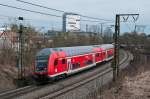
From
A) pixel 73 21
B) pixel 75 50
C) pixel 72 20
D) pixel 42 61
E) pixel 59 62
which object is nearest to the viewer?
pixel 42 61

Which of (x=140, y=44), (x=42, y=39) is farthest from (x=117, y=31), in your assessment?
(x=140, y=44)

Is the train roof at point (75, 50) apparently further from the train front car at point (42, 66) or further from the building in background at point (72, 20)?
the building in background at point (72, 20)

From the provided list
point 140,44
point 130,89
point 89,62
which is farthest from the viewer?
point 140,44

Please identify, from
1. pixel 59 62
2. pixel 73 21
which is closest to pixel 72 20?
pixel 73 21

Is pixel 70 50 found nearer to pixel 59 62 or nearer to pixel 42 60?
pixel 59 62

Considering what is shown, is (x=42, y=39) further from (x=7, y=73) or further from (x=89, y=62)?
(x=7, y=73)

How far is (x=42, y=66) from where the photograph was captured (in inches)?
1177

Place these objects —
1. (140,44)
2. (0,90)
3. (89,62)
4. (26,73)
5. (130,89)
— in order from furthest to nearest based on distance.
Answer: (140,44), (89,62), (26,73), (0,90), (130,89)

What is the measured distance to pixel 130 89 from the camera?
2577cm

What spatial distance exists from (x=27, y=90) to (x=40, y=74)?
296 centimetres

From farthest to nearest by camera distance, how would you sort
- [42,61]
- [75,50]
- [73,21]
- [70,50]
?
[73,21] → [75,50] → [70,50] → [42,61]

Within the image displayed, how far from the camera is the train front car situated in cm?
2967

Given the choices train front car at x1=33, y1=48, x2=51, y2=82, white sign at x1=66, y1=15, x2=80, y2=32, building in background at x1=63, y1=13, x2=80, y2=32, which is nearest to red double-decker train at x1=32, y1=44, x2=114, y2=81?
train front car at x1=33, y1=48, x2=51, y2=82

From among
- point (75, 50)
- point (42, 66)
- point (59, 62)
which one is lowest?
point (42, 66)
